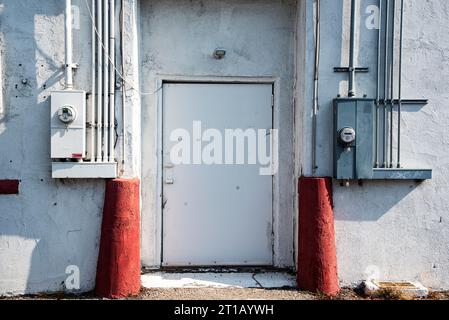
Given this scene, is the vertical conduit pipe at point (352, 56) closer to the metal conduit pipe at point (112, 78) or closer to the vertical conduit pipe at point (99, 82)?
the metal conduit pipe at point (112, 78)

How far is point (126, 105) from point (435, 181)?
12.3ft

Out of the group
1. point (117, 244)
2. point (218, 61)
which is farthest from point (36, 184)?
point (218, 61)

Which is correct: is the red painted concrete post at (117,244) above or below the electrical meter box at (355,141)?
below

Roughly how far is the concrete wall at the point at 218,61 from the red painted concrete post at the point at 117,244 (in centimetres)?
60

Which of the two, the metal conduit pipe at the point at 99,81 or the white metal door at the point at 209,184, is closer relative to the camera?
the metal conduit pipe at the point at 99,81

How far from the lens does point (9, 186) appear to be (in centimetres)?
423

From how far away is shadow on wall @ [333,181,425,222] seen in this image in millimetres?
4383

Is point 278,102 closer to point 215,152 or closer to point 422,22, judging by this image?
point 215,152

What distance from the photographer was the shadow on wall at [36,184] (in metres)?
4.24

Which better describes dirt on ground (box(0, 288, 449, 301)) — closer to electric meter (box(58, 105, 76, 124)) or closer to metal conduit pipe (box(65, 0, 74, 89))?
electric meter (box(58, 105, 76, 124))

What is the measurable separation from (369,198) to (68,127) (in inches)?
139

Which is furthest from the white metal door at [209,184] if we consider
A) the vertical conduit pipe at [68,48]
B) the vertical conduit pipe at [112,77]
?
the vertical conduit pipe at [68,48]

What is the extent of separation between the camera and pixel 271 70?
4.81 metres

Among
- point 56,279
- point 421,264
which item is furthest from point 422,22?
point 56,279
